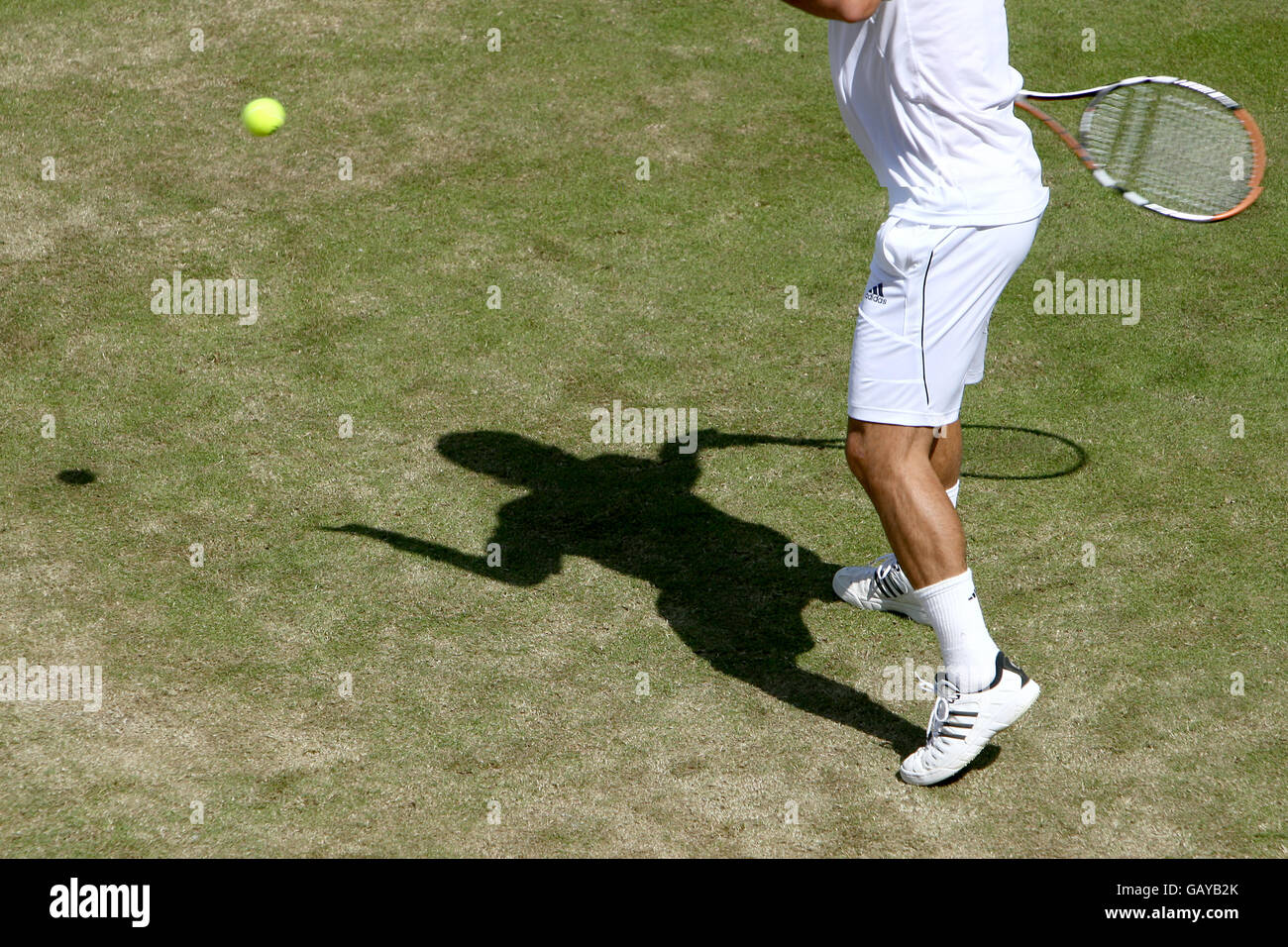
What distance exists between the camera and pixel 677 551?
541cm

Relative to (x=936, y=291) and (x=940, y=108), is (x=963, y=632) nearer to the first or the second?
(x=936, y=291)

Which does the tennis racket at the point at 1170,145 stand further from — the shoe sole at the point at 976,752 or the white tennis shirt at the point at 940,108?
the shoe sole at the point at 976,752

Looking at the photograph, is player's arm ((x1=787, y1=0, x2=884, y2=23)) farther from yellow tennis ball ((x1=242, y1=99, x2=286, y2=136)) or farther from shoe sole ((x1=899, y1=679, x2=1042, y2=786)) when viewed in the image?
yellow tennis ball ((x1=242, y1=99, x2=286, y2=136))

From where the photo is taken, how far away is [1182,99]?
4883 millimetres

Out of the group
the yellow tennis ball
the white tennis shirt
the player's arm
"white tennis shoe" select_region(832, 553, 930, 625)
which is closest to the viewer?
the player's arm

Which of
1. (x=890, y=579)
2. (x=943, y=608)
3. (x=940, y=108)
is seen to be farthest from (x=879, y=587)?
(x=940, y=108)

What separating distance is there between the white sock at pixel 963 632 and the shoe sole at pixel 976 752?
0.14 meters

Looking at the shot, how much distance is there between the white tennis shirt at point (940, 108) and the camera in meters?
3.98

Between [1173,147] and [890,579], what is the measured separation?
72.2 inches

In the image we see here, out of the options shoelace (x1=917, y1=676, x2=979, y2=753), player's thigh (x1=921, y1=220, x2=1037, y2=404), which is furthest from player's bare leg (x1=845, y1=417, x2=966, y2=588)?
shoelace (x1=917, y1=676, x2=979, y2=753)

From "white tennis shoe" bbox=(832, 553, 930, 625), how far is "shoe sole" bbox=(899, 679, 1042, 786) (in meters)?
0.64

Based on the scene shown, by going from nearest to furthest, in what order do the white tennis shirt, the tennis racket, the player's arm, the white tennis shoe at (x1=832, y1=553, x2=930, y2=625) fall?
the player's arm
the white tennis shirt
the tennis racket
the white tennis shoe at (x1=832, y1=553, x2=930, y2=625)

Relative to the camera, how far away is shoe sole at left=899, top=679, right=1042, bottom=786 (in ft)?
13.9

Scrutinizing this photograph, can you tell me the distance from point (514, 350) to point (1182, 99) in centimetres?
320
